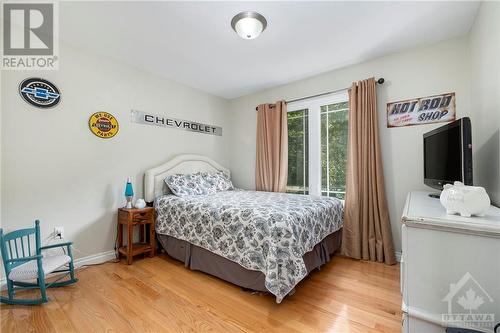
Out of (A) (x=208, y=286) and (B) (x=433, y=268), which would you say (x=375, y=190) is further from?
(A) (x=208, y=286)

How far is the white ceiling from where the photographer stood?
1897 mm

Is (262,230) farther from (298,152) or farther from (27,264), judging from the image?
(27,264)

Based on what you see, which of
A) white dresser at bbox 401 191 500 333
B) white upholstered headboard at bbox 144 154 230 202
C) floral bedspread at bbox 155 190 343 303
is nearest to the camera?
white dresser at bbox 401 191 500 333

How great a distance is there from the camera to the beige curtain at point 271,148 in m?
3.49

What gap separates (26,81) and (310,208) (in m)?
3.06

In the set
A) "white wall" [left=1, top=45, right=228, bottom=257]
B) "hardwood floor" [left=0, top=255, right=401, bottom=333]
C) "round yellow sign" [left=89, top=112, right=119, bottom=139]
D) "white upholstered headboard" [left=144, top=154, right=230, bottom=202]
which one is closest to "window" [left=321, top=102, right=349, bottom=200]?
"hardwood floor" [left=0, top=255, right=401, bottom=333]

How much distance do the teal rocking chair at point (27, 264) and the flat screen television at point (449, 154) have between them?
3110 mm

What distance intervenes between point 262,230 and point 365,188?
1578mm

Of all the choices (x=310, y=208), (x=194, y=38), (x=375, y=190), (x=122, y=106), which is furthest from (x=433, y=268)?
(x=122, y=106)

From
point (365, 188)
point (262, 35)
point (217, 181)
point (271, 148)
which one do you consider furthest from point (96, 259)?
point (365, 188)

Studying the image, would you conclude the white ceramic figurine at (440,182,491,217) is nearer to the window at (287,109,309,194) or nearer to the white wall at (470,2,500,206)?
the white wall at (470,2,500,206)

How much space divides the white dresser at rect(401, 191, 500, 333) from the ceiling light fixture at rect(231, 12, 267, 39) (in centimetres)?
192

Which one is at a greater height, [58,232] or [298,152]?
[298,152]

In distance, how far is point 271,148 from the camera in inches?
143
